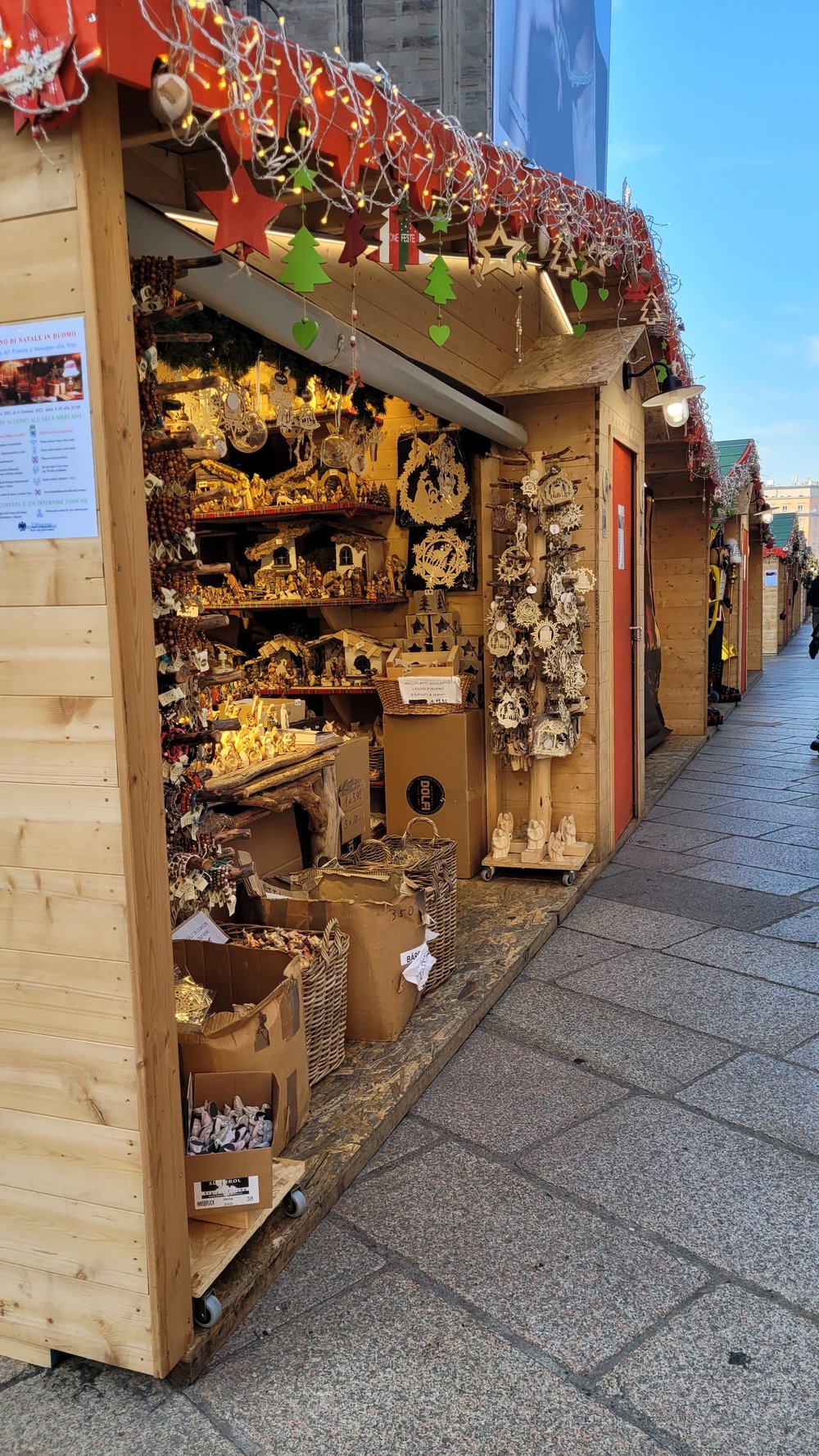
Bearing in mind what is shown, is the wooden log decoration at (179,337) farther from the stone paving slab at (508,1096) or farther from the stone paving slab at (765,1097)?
the stone paving slab at (765,1097)

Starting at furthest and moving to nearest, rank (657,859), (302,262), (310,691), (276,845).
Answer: (657,859)
(310,691)
(276,845)
(302,262)

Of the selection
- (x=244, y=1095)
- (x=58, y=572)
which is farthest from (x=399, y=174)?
(x=244, y=1095)

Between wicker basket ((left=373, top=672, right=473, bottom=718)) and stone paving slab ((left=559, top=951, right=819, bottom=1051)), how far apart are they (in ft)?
4.91

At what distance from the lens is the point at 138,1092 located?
177 centimetres

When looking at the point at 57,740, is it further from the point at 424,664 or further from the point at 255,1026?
the point at 424,664

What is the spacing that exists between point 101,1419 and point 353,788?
3.15 meters

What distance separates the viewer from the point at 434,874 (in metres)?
3.62

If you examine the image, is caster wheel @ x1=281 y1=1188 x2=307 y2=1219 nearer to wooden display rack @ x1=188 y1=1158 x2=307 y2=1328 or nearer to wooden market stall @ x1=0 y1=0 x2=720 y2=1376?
wooden display rack @ x1=188 y1=1158 x2=307 y2=1328

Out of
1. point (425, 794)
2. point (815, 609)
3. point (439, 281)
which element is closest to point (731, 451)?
point (815, 609)

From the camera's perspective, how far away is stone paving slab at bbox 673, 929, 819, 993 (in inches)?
154

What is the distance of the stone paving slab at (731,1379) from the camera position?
5.65ft

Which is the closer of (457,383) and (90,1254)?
(90,1254)

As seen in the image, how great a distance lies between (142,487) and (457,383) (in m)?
3.10

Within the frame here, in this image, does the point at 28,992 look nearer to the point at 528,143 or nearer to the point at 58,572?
the point at 58,572
